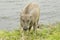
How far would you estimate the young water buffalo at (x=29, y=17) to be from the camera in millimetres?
9191

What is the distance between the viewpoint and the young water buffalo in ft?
30.2

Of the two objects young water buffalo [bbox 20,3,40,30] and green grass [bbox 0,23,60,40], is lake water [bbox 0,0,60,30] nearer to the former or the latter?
green grass [bbox 0,23,60,40]

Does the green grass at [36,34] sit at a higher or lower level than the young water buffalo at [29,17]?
lower

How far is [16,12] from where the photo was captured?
13320 millimetres

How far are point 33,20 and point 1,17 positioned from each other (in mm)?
3229

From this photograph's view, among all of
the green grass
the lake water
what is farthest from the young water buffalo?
the lake water

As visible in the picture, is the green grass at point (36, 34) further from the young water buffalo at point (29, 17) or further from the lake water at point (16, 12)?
the lake water at point (16, 12)

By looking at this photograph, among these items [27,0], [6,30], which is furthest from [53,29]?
[27,0]

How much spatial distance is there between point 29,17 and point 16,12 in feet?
13.3

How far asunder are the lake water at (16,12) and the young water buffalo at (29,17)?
1411mm

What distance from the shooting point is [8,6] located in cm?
1413

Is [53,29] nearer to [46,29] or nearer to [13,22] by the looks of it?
[46,29]

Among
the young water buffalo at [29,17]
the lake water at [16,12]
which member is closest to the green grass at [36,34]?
the young water buffalo at [29,17]

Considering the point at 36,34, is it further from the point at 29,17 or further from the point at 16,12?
the point at 16,12
